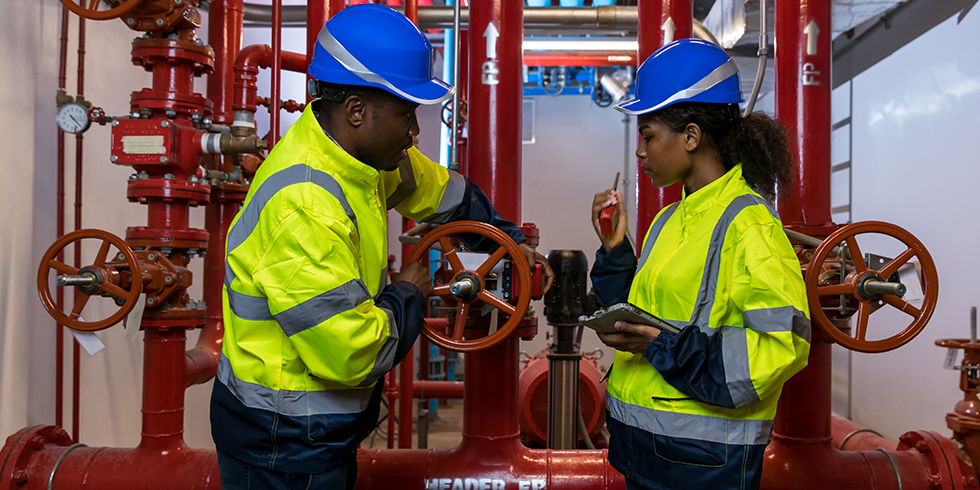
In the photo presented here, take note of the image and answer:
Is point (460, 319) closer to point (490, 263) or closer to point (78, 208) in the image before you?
point (490, 263)

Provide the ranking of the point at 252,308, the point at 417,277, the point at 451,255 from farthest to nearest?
the point at 451,255
the point at 417,277
the point at 252,308

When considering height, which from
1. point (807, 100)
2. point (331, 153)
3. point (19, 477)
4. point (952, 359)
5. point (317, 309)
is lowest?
point (19, 477)

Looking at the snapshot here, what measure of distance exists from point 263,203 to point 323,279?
188 millimetres

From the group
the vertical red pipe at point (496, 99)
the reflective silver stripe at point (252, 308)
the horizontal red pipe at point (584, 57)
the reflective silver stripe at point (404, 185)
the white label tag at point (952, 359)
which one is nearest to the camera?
the reflective silver stripe at point (252, 308)

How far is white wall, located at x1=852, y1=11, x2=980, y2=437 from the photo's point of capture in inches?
128

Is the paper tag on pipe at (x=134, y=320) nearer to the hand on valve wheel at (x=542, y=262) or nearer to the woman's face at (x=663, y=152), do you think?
the hand on valve wheel at (x=542, y=262)

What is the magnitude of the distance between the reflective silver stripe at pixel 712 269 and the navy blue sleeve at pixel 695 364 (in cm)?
3

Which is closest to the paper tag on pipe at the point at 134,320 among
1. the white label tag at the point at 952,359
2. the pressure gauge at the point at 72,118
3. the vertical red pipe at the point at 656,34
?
the pressure gauge at the point at 72,118

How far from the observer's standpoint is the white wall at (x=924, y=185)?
324 centimetres

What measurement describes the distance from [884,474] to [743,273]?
1.09 m

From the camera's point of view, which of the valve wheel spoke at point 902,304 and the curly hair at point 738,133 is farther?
the valve wheel spoke at point 902,304

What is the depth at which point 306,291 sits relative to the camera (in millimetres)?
1024

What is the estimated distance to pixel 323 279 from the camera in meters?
1.03

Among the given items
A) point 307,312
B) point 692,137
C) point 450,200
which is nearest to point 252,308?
point 307,312
